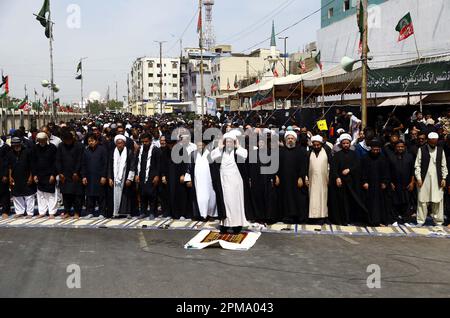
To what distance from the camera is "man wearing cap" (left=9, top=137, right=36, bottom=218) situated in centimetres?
938

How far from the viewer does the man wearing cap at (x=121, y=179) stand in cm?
925

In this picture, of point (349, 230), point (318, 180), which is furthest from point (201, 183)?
point (349, 230)

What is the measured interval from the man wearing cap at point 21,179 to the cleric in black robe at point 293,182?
4395 millimetres

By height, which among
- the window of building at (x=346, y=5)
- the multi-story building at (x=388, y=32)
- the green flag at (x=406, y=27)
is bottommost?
the green flag at (x=406, y=27)

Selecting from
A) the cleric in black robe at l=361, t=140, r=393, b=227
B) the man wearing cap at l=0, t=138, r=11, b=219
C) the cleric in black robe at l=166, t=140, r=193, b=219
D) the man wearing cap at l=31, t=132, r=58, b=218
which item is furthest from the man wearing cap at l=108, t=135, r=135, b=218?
the cleric in black robe at l=361, t=140, r=393, b=227

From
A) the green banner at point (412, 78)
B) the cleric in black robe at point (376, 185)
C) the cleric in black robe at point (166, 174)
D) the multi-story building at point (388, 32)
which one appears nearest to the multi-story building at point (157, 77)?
the multi-story building at point (388, 32)

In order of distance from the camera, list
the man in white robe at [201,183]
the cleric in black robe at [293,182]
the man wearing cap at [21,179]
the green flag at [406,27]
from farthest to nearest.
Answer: the green flag at [406,27]
the man wearing cap at [21,179]
the man in white robe at [201,183]
the cleric in black robe at [293,182]

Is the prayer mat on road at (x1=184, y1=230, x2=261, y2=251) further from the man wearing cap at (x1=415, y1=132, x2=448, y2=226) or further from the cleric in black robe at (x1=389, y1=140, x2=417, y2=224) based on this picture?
the man wearing cap at (x1=415, y1=132, x2=448, y2=226)

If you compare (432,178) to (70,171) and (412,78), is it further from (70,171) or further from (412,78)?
(70,171)

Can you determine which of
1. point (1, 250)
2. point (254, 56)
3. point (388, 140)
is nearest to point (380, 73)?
point (388, 140)

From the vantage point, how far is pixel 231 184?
7.81 meters

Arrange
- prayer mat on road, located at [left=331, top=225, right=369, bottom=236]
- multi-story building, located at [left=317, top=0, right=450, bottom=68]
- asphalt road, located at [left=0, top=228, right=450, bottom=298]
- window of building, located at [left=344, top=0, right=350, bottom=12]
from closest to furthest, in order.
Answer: asphalt road, located at [left=0, top=228, right=450, bottom=298]
prayer mat on road, located at [left=331, top=225, right=369, bottom=236]
multi-story building, located at [left=317, top=0, right=450, bottom=68]
window of building, located at [left=344, top=0, right=350, bottom=12]

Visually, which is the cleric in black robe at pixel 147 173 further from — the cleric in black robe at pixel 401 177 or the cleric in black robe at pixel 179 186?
the cleric in black robe at pixel 401 177

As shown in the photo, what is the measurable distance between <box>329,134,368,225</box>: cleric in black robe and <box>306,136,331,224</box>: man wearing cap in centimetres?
13
